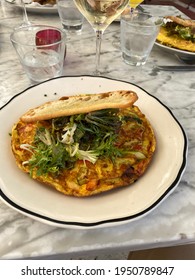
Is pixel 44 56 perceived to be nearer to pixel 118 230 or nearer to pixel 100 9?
pixel 100 9

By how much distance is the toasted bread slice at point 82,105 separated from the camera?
605 mm

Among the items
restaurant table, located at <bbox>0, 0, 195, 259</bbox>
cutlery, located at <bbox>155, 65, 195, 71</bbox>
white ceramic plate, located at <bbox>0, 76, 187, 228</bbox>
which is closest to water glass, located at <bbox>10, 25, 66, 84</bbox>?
restaurant table, located at <bbox>0, 0, 195, 259</bbox>

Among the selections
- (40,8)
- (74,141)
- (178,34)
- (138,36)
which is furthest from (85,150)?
(40,8)

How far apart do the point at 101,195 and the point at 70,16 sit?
96 cm

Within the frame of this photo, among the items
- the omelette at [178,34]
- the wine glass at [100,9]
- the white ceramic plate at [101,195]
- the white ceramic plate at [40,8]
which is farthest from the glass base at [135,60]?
the white ceramic plate at [40,8]

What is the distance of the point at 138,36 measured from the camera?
1.02m

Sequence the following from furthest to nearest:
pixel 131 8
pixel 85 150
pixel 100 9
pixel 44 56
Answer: pixel 131 8
pixel 44 56
pixel 100 9
pixel 85 150

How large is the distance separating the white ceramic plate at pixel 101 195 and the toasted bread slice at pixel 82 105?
85 millimetres

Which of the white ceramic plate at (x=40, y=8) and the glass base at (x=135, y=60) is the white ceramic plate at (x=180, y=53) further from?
the white ceramic plate at (x=40, y=8)

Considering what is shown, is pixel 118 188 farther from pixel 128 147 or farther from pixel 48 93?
pixel 48 93

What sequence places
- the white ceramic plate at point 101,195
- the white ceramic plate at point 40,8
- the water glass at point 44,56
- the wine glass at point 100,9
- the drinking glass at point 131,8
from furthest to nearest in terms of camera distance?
the white ceramic plate at point 40,8 < the drinking glass at point 131,8 < the water glass at point 44,56 < the wine glass at point 100,9 < the white ceramic plate at point 101,195

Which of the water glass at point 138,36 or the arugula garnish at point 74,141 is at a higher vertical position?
the water glass at point 138,36

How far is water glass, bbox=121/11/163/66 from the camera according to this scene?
1.02m
